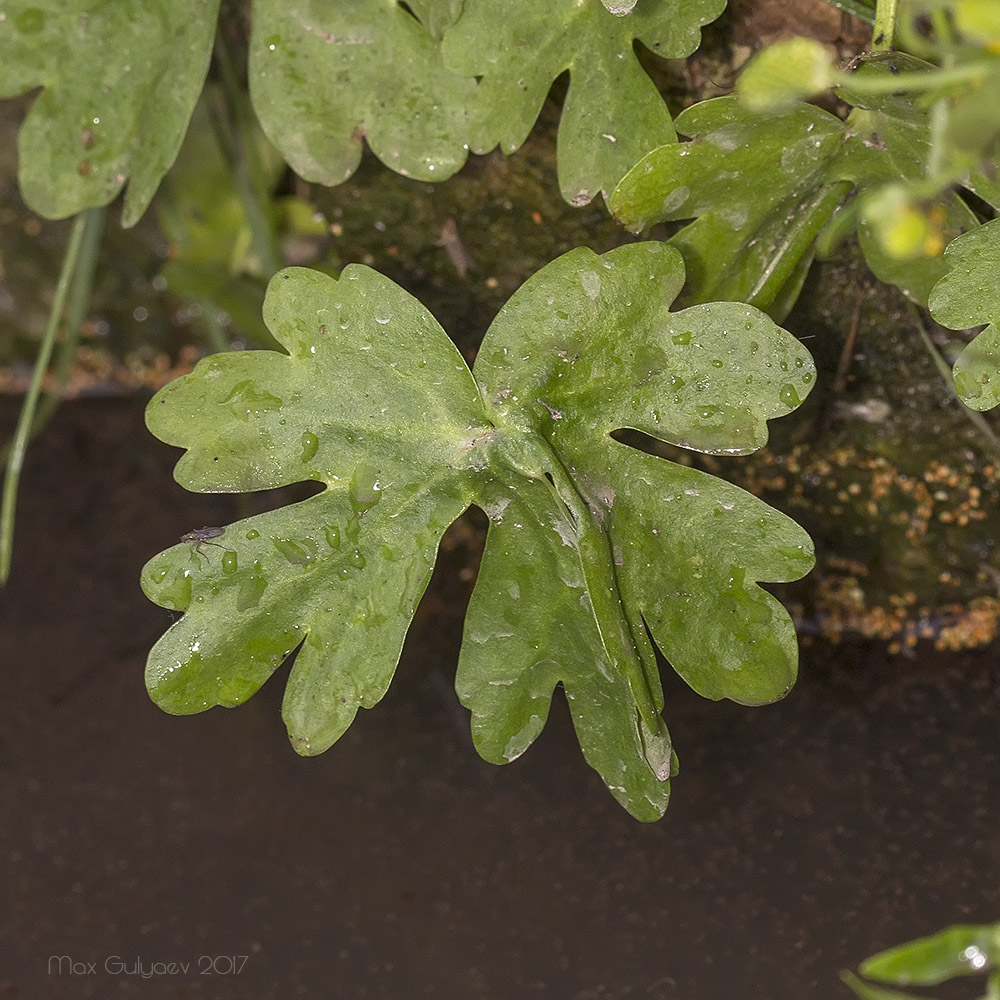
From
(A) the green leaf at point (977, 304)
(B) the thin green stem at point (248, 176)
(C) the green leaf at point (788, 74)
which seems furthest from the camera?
(B) the thin green stem at point (248, 176)

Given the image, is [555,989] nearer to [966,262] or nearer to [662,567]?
[662,567]

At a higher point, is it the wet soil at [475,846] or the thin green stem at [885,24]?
the thin green stem at [885,24]

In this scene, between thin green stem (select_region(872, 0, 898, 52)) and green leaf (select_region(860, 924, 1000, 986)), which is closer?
green leaf (select_region(860, 924, 1000, 986))

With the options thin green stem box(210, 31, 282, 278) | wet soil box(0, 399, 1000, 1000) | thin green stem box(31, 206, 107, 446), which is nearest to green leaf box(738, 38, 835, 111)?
wet soil box(0, 399, 1000, 1000)

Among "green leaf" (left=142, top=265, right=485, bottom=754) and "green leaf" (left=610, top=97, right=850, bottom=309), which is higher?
"green leaf" (left=610, top=97, right=850, bottom=309)

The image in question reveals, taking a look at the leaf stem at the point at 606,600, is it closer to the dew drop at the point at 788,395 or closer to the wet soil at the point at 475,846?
the dew drop at the point at 788,395

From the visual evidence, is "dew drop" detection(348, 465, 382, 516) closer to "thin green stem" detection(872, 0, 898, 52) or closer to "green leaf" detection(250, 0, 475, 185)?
"green leaf" detection(250, 0, 475, 185)

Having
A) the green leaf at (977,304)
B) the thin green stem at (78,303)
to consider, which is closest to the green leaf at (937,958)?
the green leaf at (977,304)
